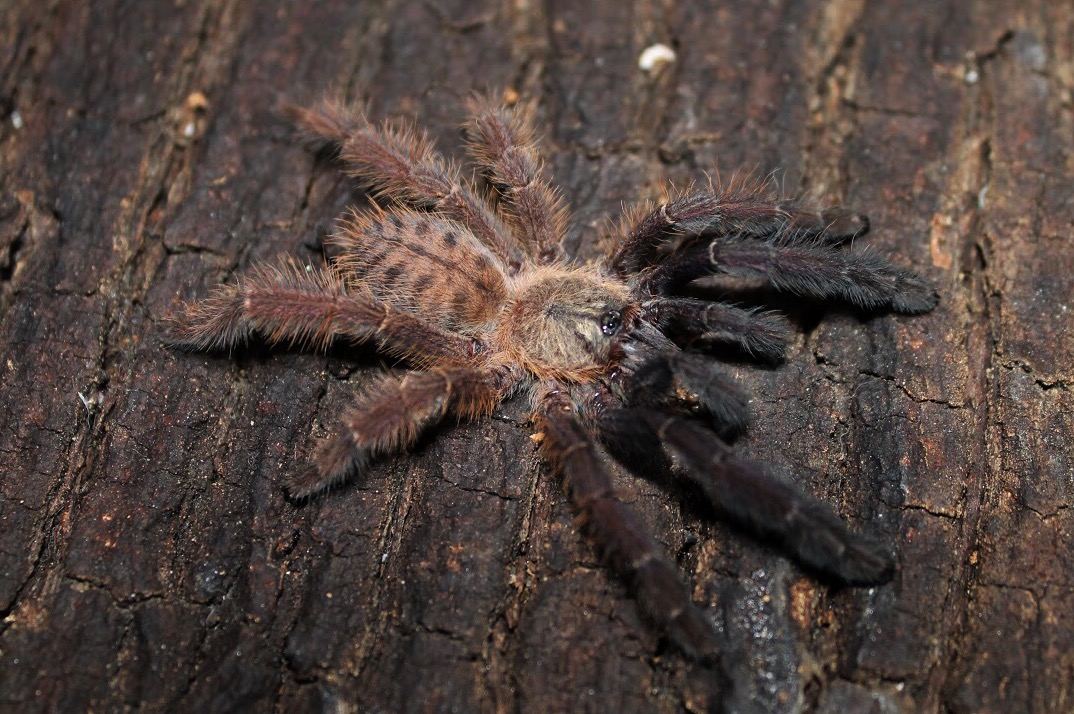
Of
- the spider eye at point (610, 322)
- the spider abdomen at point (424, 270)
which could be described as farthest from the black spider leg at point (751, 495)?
the spider abdomen at point (424, 270)

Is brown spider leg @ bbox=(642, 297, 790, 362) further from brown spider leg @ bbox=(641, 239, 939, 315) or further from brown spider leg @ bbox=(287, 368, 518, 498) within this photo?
brown spider leg @ bbox=(287, 368, 518, 498)

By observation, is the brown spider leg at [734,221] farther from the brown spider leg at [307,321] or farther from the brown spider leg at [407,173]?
the brown spider leg at [307,321]

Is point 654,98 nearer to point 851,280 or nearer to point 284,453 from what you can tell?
point 851,280

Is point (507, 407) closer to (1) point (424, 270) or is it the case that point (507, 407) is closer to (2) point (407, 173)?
(1) point (424, 270)

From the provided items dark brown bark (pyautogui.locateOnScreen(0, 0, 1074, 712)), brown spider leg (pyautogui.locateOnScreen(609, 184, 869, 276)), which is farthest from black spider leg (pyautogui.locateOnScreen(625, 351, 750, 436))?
brown spider leg (pyautogui.locateOnScreen(609, 184, 869, 276))

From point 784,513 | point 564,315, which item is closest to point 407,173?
point 564,315

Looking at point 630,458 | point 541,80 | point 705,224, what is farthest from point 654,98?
point 630,458
